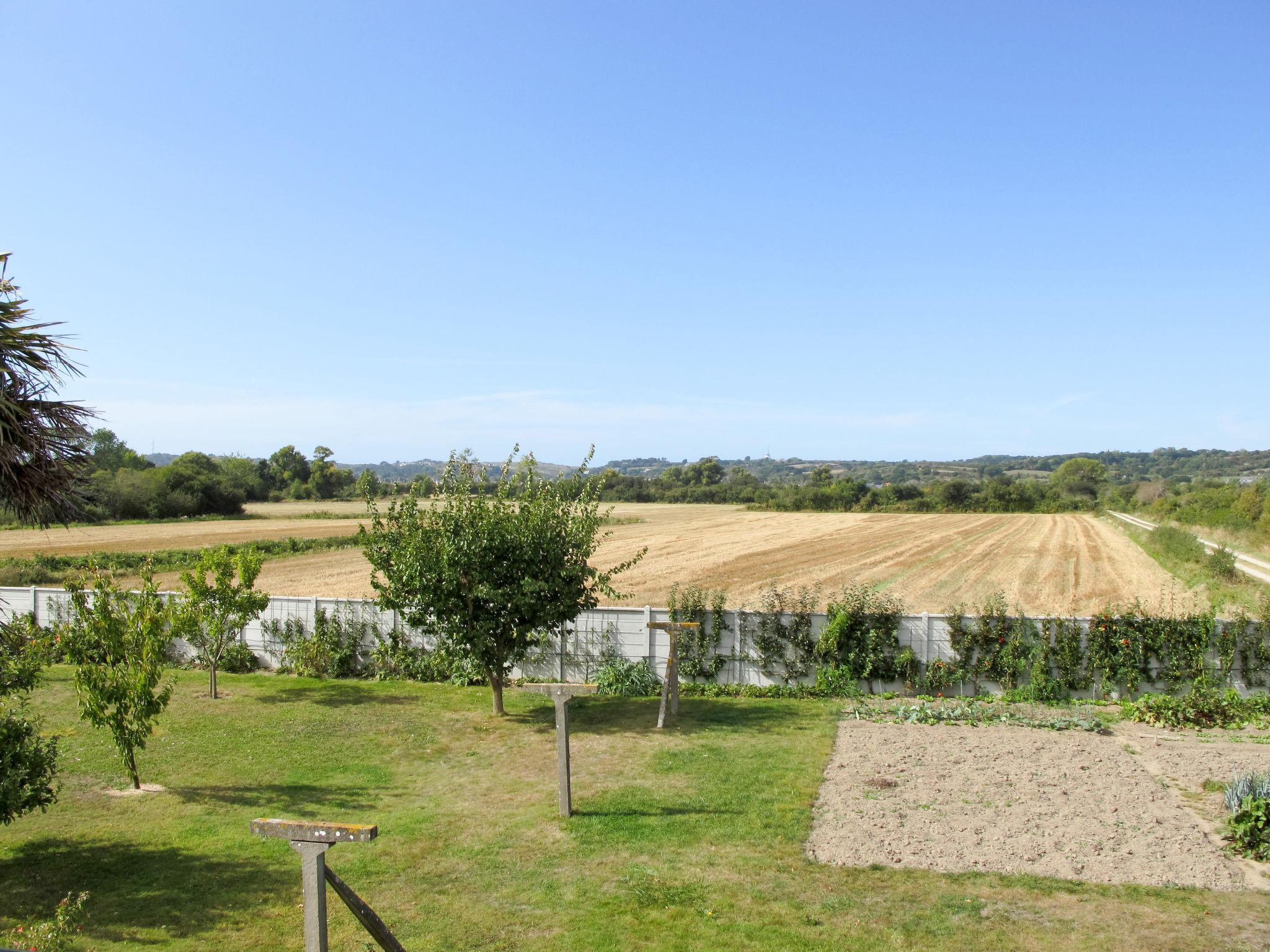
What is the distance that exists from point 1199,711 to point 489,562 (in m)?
11.3

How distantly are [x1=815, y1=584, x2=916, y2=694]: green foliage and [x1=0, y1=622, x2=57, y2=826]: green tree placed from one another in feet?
38.2

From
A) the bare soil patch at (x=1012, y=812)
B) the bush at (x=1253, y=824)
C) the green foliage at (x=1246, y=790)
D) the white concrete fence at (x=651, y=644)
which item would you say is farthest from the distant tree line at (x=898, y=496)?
the bush at (x=1253, y=824)

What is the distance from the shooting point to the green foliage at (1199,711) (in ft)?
43.9

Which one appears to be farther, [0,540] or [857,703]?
[0,540]

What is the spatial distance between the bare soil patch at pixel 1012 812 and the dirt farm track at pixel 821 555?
49.5ft

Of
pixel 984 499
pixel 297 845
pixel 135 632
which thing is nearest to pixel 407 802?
pixel 135 632

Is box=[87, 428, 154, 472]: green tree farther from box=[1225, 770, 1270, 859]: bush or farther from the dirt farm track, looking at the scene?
box=[1225, 770, 1270, 859]: bush

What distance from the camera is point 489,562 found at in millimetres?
13438

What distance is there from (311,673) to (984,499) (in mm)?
97872

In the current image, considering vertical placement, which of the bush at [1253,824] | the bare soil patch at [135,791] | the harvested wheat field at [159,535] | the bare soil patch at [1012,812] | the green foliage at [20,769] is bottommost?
the bare soil patch at [1012,812]

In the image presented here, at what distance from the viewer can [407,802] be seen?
9.96m

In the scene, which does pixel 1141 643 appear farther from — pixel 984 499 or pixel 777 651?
pixel 984 499

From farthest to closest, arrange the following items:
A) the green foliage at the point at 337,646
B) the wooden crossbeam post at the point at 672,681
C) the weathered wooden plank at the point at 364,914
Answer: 1. the green foliage at the point at 337,646
2. the wooden crossbeam post at the point at 672,681
3. the weathered wooden plank at the point at 364,914

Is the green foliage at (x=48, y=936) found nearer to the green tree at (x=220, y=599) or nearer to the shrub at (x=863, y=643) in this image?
the green tree at (x=220, y=599)
